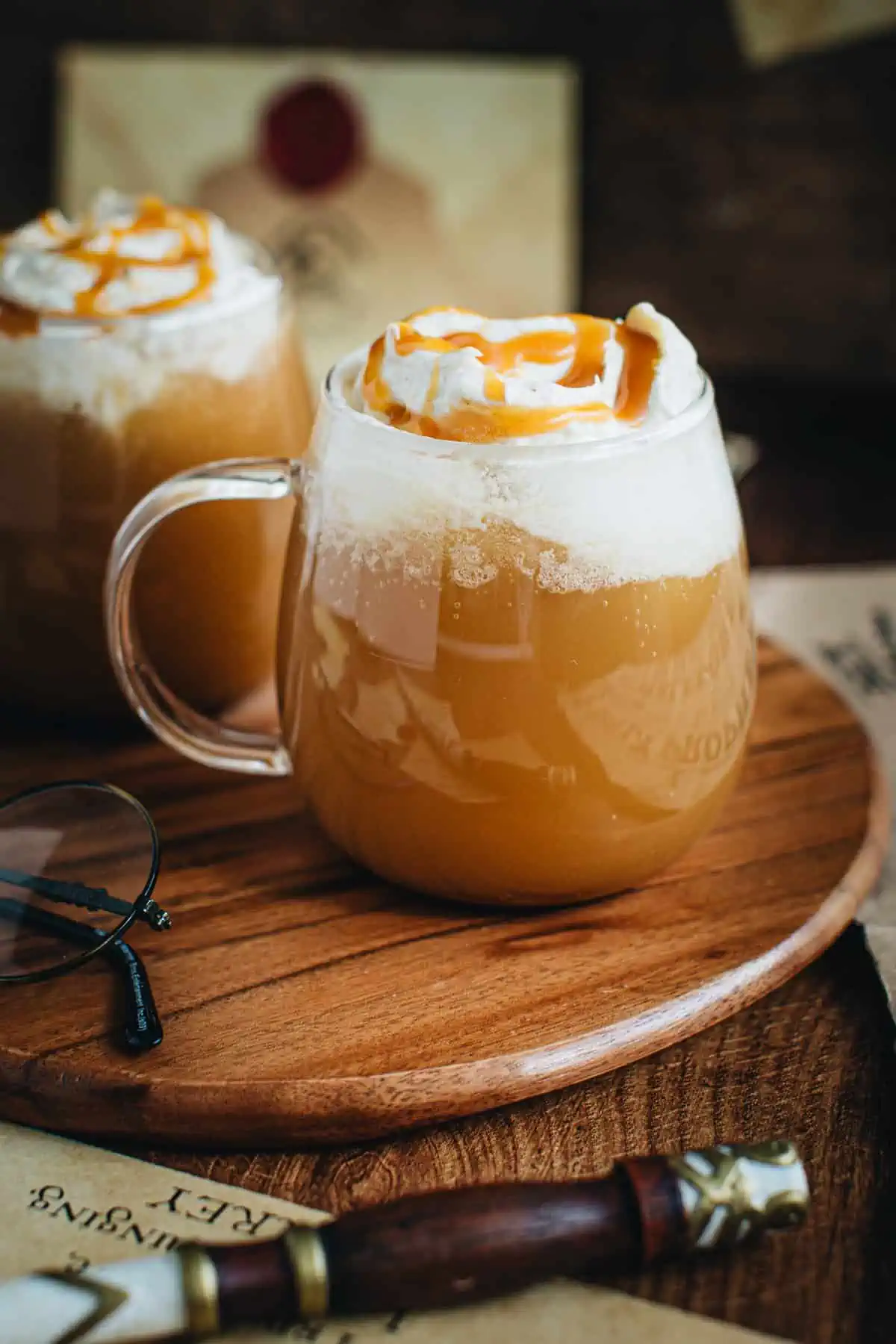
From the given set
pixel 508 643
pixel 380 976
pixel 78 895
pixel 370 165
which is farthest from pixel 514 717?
pixel 370 165

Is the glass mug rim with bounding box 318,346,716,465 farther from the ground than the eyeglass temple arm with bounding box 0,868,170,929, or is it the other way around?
the glass mug rim with bounding box 318,346,716,465

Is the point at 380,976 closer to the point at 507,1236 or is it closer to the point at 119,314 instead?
the point at 507,1236

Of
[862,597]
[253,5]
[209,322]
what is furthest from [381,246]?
[209,322]

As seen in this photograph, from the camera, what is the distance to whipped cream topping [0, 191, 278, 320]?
0.78 meters

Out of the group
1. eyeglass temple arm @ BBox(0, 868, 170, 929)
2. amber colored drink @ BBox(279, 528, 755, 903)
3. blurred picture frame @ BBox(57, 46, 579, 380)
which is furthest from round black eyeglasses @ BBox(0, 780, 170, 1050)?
blurred picture frame @ BBox(57, 46, 579, 380)

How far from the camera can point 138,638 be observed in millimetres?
799

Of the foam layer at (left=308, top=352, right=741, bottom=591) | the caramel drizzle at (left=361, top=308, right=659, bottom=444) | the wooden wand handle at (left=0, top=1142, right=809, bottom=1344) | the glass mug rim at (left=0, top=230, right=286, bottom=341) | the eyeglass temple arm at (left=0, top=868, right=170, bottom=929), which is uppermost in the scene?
the caramel drizzle at (left=361, top=308, right=659, bottom=444)

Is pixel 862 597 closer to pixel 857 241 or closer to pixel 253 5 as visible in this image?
pixel 857 241

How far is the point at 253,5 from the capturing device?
1.62 m

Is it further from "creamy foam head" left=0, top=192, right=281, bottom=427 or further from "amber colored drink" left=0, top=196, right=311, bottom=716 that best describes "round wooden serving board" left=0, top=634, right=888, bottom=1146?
"creamy foam head" left=0, top=192, right=281, bottom=427

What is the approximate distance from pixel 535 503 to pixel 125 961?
0.29m

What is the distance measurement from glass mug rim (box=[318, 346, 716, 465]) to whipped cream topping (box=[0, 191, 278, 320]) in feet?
0.61

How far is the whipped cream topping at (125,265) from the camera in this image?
777 millimetres

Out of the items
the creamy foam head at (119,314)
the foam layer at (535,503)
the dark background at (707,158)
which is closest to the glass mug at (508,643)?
the foam layer at (535,503)
